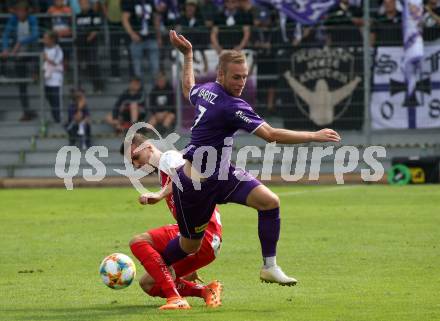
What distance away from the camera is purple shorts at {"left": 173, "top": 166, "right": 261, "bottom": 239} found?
9.96m

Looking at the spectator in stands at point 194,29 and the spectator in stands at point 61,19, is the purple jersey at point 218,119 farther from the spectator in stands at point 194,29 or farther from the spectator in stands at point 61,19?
the spectator in stands at point 61,19

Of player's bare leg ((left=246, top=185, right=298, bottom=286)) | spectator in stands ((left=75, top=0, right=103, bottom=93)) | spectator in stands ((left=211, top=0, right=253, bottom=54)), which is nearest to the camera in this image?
player's bare leg ((left=246, top=185, right=298, bottom=286))

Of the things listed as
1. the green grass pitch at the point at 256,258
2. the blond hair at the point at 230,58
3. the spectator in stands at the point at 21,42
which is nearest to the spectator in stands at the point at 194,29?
the spectator in stands at the point at 21,42

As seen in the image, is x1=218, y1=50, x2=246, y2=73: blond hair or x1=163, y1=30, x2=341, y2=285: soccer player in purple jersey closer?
x1=218, y1=50, x2=246, y2=73: blond hair

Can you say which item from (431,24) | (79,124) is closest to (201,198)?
(431,24)

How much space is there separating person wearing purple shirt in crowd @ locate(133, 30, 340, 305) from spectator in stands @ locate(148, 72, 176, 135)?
15925 mm

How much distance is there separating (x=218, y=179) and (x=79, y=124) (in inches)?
649

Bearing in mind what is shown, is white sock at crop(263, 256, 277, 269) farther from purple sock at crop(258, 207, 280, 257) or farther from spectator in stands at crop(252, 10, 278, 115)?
spectator in stands at crop(252, 10, 278, 115)

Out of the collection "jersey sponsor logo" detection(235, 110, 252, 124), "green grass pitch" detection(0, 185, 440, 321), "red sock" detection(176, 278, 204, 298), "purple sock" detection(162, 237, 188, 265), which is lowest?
"green grass pitch" detection(0, 185, 440, 321)

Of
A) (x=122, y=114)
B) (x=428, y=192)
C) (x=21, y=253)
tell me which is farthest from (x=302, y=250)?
(x=122, y=114)

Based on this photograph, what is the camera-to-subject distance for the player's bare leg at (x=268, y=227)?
393 inches

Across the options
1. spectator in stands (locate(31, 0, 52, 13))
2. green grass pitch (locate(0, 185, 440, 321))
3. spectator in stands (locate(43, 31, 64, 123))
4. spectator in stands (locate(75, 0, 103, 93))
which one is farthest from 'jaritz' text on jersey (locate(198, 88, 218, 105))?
spectator in stands (locate(31, 0, 52, 13))

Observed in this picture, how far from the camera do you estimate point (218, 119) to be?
32.5ft

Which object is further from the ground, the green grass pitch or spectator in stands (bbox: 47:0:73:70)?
spectator in stands (bbox: 47:0:73:70)
